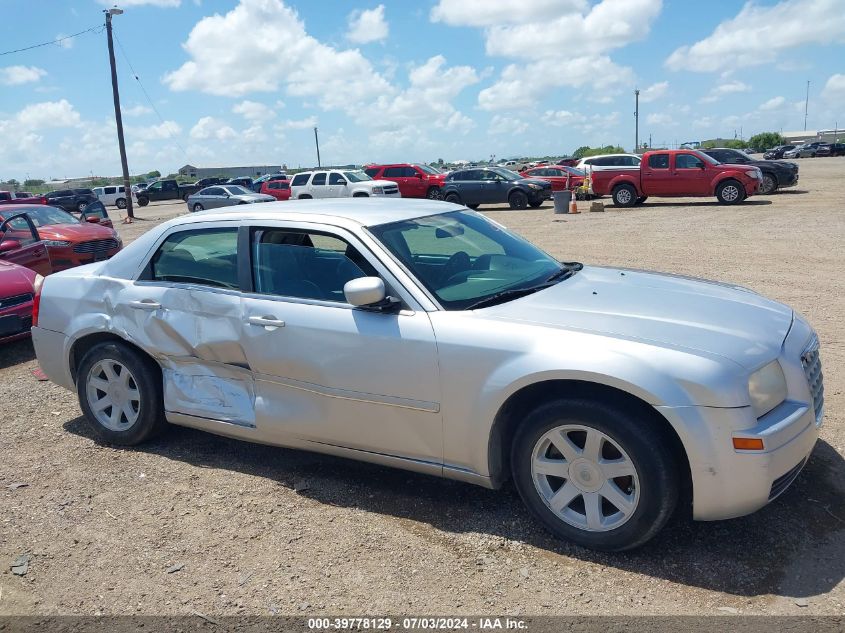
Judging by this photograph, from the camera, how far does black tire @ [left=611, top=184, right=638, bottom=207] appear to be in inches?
938

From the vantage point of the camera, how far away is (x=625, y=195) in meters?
23.9

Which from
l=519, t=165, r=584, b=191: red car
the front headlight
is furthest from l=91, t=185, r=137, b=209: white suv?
the front headlight

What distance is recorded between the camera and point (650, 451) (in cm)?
308

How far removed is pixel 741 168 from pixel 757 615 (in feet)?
70.7

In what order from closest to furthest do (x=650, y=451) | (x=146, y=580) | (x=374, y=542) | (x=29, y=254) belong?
(x=650, y=451), (x=146, y=580), (x=374, y=542), (x=29, y=254)

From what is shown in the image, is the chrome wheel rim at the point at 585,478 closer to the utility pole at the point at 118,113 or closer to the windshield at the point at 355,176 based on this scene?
the windshield at the point at 355,176

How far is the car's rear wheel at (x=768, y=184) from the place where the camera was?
24312mm

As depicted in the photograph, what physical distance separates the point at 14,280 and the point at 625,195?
786 inches

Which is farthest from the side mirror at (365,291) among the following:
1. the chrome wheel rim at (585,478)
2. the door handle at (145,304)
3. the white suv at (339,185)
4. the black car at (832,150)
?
the black car at (832,150)

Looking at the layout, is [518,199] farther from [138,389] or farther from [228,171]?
[228,171]

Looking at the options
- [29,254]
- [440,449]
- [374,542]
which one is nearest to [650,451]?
[440,449]

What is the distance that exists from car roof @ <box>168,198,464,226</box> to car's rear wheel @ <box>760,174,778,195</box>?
22740 mm

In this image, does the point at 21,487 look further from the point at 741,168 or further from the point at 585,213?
the point at 741,168

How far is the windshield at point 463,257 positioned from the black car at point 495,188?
21861 millimetres
